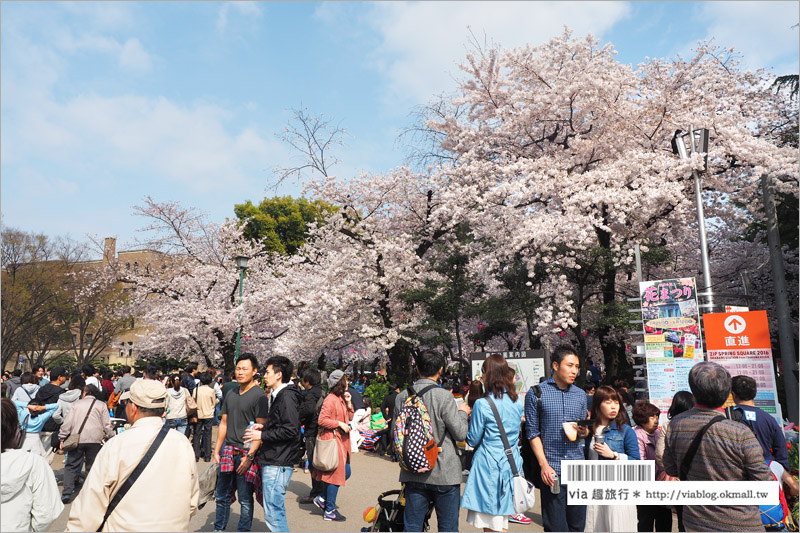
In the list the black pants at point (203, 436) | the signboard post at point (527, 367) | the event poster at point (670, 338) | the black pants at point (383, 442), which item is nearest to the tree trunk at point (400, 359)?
the black pants at point (383, 442)

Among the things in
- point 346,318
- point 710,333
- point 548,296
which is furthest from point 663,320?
point 346,318

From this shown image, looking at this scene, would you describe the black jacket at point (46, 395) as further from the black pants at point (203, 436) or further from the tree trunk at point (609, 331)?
the tree trunk at point (609, 331)

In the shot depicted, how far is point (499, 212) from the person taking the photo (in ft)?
52.9

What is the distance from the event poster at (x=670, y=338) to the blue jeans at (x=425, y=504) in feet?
21.2

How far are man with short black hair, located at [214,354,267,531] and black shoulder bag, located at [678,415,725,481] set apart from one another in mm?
3897

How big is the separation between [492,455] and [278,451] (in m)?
2.11

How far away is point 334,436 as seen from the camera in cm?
719

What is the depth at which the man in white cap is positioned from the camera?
9.86ft

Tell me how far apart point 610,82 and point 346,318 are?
11.0 metres

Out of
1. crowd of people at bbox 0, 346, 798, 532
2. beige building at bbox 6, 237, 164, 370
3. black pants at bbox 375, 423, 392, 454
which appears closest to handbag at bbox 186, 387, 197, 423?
crowd of people at bbox 0, 346, 798, 532

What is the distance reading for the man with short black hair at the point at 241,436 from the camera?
18.2 feet

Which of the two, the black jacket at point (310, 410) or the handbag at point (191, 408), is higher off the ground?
the black jacket at point (310, 410)

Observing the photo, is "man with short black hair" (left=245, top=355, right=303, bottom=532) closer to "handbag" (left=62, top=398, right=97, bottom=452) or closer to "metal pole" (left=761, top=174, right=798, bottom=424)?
"handbag" (left=62, top=398, right=97, bottom=452)

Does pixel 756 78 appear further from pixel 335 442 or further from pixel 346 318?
pixel 335 442
